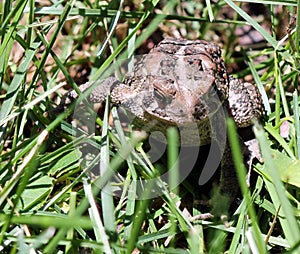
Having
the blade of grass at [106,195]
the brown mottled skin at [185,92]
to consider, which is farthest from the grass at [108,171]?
the brown mottled skin at [185,92]

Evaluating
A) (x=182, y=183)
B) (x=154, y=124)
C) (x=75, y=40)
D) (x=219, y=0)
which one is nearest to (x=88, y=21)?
(x=75, y=40)

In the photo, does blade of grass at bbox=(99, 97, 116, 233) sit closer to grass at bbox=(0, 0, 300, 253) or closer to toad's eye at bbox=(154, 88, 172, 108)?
grass at bbox=(0, 0, 300, 253)

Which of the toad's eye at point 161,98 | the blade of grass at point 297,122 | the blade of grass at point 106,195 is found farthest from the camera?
the blade of grass at point 297,122

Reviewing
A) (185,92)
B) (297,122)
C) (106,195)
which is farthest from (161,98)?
(297,122)

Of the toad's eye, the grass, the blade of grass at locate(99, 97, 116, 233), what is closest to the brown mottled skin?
the toad's eye

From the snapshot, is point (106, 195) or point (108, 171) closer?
point (108, 171)

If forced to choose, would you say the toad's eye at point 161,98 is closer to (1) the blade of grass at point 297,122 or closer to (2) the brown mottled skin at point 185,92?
(2) the brown mottled skin at point 185,92

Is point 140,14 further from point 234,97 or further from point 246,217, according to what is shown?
point 246,217

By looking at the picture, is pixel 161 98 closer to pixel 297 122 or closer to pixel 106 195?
pixel 106 195
